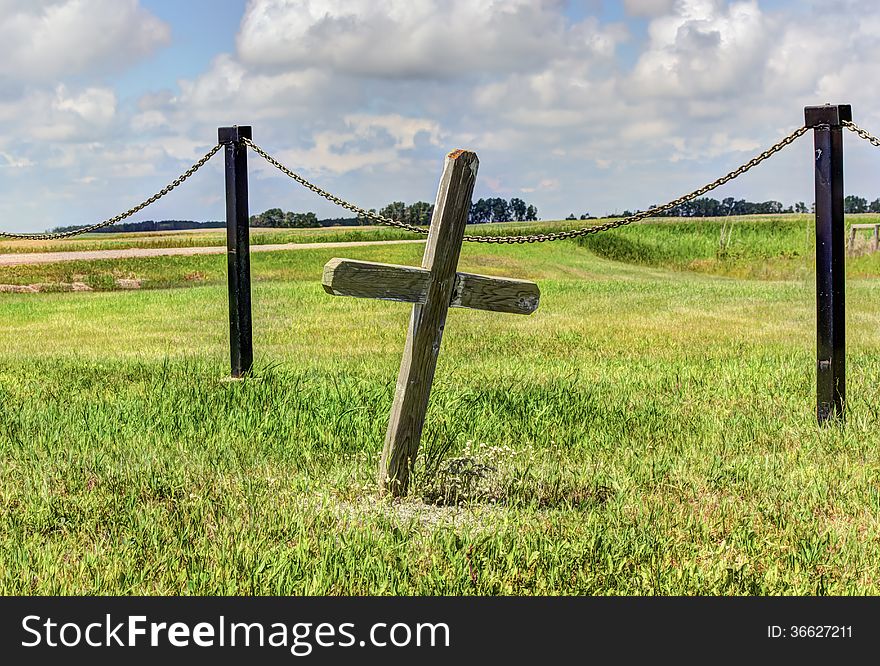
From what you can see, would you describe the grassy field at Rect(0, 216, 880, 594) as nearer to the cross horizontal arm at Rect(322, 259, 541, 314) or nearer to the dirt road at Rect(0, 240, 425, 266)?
the cross horizontal arm at Rect(322, 259, 541, 314)

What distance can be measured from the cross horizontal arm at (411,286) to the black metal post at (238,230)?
10.8 feet

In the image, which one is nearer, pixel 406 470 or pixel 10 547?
pixel 10 547

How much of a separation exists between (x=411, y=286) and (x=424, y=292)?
0.30 ft

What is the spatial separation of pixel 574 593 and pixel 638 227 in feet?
138

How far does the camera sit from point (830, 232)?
6188 millimetres

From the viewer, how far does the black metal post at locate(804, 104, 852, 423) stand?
6184mm

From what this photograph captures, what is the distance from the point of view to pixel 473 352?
1102cm

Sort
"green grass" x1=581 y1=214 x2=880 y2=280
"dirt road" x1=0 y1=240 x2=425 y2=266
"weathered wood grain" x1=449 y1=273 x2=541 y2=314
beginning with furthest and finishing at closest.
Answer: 1. "green grass" x1=581 y1=214 x2=880 y2=280
2. "dirt road" x1=0 y1=240 x2=425 y2=266
3. "weathered wood grain" x1=449 y1=273 x2=541 y2=314

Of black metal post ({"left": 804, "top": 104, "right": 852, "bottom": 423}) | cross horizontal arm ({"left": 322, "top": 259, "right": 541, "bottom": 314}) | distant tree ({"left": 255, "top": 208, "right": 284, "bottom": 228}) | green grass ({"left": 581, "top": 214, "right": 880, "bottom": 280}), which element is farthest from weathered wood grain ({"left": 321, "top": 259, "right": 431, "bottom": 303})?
distant tree ({"left": 255, "top": 208, "right": 284, "bottom": 228})

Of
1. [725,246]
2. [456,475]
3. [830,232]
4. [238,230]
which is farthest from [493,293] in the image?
[725,246]

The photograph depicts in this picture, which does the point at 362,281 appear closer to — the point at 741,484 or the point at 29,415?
the point at 741,484

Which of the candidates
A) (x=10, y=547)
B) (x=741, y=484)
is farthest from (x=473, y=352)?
(x=10, y=547)

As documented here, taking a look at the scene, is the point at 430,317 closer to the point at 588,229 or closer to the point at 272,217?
the point at 588,229

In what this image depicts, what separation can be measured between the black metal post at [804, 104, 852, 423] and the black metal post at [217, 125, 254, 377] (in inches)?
171
